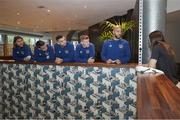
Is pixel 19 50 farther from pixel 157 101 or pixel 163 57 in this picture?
pixel 157 101

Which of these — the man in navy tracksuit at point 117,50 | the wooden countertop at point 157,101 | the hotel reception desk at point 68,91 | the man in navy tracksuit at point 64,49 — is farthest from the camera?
the man in navy tracksuit at point 64,49

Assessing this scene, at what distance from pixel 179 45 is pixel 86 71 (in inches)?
351

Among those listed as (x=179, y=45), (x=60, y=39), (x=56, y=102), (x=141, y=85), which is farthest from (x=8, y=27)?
(x=141, y=85)

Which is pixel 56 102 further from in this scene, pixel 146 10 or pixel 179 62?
Result: pixel 179 62

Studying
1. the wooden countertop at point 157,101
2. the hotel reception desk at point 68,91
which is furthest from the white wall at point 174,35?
the wooden countertop at point 157,101

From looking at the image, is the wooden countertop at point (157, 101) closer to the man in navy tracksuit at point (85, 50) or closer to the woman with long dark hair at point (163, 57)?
the woman with long dark hair at point (163, 57)

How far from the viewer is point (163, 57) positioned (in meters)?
2.92

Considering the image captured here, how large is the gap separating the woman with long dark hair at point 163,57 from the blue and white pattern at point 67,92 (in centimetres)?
57

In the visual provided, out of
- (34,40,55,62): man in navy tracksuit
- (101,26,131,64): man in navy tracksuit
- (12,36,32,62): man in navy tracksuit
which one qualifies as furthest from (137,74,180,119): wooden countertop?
(12,36,32,62): man in navy tracksuit

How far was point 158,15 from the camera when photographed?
492 cm

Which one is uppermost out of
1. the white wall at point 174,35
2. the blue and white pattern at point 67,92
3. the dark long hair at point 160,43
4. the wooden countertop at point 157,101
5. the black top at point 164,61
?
the white wall at point 174,35

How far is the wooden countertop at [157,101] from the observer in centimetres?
133

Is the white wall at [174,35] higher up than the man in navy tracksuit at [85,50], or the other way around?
the white wall at [174,35]

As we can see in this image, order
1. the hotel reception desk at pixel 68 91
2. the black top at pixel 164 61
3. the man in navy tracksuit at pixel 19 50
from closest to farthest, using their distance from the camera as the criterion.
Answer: the black top at pixel 164 61, the hotel reception desk at pixel 68 91, the man in navy tracksuit at pixel 19 50
